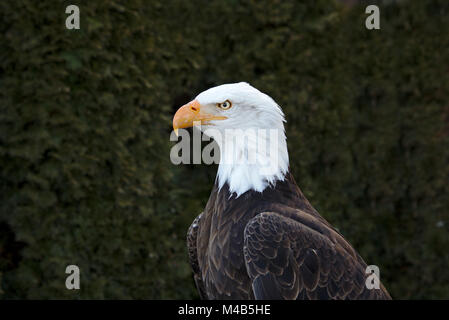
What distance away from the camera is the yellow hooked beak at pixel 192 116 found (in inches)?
113

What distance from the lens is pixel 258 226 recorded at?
8.76 feet

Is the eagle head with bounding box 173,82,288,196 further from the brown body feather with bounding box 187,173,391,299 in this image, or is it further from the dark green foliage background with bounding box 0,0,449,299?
the dark green foliage background with bounding box 0,0,449,299

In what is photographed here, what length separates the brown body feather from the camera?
2.60 metres

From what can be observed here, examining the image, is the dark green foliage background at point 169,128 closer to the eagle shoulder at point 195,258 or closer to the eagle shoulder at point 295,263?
the eagle shoulder at point 195,258

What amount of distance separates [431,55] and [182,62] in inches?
120

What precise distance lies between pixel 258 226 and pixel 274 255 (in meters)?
0.16

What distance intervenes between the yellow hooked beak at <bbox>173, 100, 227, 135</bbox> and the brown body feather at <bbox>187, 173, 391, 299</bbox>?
41cm

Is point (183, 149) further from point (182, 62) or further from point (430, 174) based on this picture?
point (430, 174)

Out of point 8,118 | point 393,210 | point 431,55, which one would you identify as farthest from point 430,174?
point 8,118

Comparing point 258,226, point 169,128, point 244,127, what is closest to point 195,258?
point 258,226

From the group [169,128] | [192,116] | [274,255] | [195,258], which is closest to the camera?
[274,255]

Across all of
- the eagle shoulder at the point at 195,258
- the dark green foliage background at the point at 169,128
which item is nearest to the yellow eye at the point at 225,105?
the eagle shoulder at the point at 195,258

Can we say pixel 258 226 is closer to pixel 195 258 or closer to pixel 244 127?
pixel 244 127

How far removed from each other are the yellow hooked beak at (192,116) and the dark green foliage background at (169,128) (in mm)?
1465
